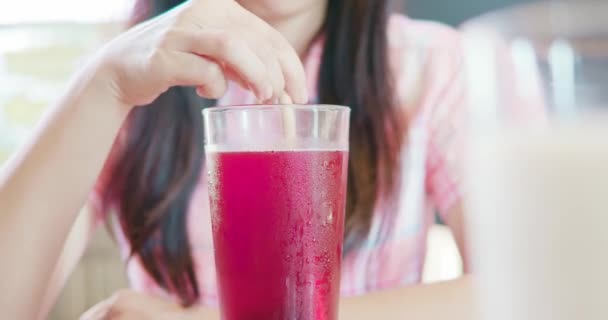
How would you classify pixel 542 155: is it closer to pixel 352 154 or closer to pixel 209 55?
pixel 209 55

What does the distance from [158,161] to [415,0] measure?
111 cm

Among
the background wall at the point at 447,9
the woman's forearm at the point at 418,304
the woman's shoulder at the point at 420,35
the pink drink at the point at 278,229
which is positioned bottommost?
the woman's forearm at the point at 418,304

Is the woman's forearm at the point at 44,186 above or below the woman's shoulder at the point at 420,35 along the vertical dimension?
below

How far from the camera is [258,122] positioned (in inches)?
24.0

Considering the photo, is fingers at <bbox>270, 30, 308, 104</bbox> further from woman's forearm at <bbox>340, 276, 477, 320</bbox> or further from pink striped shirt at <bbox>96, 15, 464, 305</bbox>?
pink striped shirt at <bbox>96, 15, 464, 305</bbox>

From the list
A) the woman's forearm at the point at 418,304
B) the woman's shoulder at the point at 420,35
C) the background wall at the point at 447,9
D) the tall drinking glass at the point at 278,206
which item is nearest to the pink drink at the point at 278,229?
the tall drinking glass at the point at 278,206

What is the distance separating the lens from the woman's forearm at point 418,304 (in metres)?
0.91

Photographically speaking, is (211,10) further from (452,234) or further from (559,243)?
(452,234)

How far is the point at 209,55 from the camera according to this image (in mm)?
811

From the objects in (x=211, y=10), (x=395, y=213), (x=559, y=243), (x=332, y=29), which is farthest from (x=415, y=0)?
(x=559, y=243)

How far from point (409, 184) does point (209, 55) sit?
82 centimetres

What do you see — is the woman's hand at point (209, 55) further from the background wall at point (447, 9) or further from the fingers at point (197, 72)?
the background wall at point (447, 9)

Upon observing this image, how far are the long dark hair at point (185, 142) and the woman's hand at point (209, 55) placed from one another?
51 centimetres

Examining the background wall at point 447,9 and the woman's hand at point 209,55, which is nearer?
the woman's hand at point 209,55
